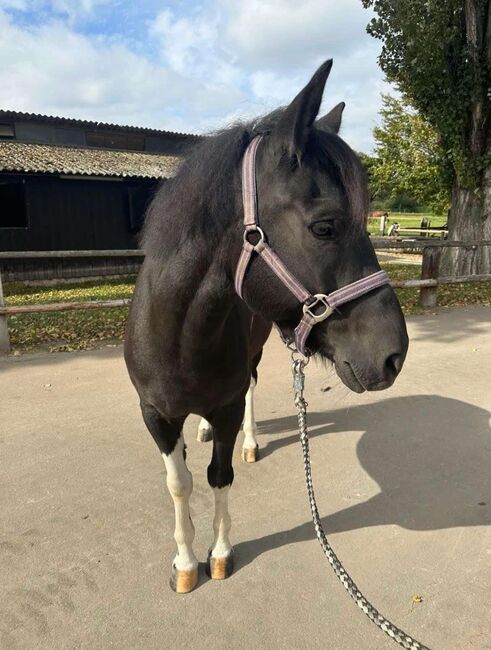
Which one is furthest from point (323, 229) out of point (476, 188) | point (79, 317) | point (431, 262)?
point (476, 188)

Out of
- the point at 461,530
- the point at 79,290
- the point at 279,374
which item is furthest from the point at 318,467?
the point at 79,290

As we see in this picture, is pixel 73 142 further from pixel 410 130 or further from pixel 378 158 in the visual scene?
pixel 410 130

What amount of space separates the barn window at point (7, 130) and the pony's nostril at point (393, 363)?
19.4m

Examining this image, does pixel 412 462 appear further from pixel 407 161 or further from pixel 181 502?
pixel 407 161

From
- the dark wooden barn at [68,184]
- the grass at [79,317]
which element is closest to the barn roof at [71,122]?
the dark wooden barn at [68,184]

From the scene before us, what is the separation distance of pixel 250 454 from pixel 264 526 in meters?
0.78

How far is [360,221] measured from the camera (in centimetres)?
143

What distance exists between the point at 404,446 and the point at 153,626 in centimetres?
234

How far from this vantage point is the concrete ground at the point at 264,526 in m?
2.01

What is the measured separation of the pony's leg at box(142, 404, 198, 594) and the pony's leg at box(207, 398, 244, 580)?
0.39 feet

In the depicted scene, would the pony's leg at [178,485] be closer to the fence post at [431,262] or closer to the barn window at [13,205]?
the fence post at [431,262]

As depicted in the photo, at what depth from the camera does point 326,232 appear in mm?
1400

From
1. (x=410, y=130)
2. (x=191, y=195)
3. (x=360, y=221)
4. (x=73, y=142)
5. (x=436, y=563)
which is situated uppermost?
(x=410, y=130)

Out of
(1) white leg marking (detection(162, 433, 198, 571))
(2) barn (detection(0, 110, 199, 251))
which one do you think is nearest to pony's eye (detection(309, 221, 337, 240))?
(1) white leg marking (detection(162, 433, 198, 571))
